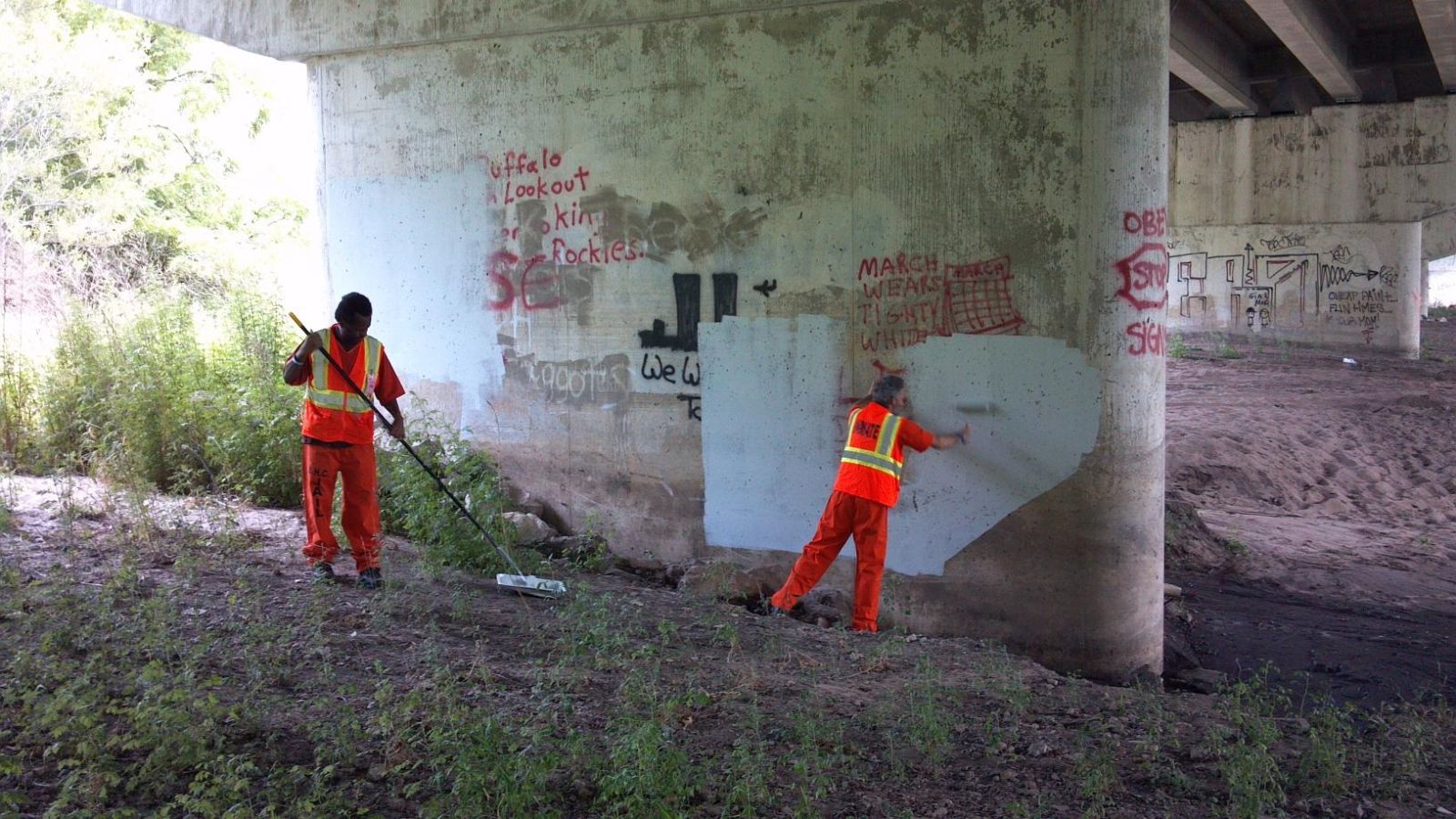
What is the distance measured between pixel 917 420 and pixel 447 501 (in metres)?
3.26

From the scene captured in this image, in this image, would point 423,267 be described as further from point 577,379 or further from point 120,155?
point 120,155

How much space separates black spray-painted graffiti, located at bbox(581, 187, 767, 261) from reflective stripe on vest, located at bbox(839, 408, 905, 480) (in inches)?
67.6

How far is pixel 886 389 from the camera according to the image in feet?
23.3

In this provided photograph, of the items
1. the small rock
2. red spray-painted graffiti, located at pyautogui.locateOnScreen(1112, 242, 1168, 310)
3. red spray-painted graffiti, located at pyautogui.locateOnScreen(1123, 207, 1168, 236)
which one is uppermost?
red spray-painted graffiti, located at pyautogui.locateOnScreen(1123, 207, 1168, 236)

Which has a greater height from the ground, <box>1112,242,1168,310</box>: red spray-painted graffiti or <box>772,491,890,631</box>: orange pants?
<box>1112,242,1168,310</box>: red spray-painted graffiti

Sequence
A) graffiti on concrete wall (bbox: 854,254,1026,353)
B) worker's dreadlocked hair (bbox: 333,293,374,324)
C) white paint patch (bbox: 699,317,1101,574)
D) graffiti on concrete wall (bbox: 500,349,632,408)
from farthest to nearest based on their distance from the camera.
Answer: graffiti on concrete wall (bbox: 500,349,632,408), graffiti on concrete wall (bbox: 854,254,1026,353), white paint patch (bbox: 699,317,1101,574), worker's dreadlocked hair (bbox: 333,293,374,324)

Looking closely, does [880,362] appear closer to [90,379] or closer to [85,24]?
[90,379]

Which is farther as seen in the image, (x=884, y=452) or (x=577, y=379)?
(x=577, y=379)

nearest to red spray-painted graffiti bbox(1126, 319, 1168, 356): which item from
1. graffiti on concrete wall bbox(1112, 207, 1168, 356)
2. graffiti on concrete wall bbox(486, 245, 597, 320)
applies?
graffiti on concrete wall bbox(1112, 207, 1168, 356)

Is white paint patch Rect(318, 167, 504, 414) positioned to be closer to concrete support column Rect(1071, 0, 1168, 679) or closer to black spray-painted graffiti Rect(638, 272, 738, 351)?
black spray-painted graffiti Rect(638, 272, 738, 351)

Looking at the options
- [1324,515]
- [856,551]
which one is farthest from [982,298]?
[1324,515]

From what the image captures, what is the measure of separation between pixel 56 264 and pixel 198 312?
4.41 metres

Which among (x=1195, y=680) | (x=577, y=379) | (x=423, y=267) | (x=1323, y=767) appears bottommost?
(x=1195, y=680)

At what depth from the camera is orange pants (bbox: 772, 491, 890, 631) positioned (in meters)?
7.14
